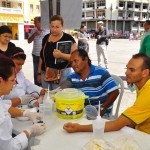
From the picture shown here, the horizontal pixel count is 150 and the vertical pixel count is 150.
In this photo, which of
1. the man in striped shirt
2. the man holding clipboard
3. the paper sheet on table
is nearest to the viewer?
the paper sheet on table

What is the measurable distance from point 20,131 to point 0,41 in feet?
6.45

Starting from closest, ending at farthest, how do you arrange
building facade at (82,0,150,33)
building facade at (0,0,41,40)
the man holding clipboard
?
the man holding clipboard → building facade at (0,0,41,40) → building facade at (82,0,150,33)

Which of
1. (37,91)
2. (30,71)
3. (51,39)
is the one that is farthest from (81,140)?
(30,71)

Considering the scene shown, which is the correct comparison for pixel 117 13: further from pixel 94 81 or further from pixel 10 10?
pixel 94 81

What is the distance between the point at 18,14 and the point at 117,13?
28139 millimetres

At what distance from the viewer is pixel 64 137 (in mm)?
1441

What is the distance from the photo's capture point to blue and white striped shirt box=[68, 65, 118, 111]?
2.20m

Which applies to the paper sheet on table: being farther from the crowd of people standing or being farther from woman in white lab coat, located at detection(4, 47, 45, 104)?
woman in white lab coat, located at detection(4, 47, 45, 104)

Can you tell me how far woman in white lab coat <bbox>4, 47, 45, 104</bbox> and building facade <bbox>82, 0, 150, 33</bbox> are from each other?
50.3 m

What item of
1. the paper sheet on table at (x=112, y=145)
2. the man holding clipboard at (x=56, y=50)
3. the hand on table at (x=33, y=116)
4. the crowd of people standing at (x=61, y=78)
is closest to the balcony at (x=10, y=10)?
the crowd of people standing at (x=61, y=78)

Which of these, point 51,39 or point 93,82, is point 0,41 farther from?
point 93,82

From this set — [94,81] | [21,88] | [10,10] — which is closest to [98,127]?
[94,81]

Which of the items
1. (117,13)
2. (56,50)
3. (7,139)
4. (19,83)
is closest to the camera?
(7,139)

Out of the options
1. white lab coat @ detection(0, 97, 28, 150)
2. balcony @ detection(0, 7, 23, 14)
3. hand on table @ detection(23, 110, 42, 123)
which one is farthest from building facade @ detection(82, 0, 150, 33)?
white lab coat @ detection(0, 97, 28, 150)
